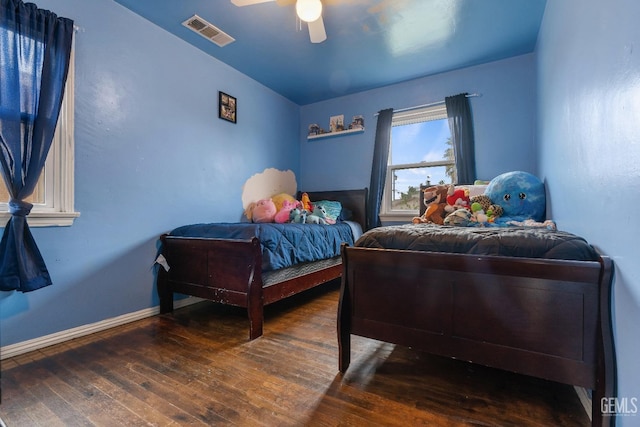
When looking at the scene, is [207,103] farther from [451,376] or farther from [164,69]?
[451,376]

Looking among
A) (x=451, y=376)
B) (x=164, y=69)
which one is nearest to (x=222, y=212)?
(x=164, y=69)

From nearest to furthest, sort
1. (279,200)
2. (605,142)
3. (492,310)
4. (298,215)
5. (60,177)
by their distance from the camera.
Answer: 1. (605,142)
2. (492,310)
3. (60,177)
4. (298,215)
5. (279,200)

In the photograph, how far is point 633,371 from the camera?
2.82ft

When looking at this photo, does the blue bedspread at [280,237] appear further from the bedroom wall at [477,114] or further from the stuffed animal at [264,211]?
the bedroom wall at [477,114]

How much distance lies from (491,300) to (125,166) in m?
2.59

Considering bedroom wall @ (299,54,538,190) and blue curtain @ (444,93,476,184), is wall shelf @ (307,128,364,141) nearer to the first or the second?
bedroom wall @ (299,54,538,190)

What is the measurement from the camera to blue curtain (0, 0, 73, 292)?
1.64 meters

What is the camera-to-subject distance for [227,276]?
2.08 metres

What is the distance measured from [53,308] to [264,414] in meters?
1.65

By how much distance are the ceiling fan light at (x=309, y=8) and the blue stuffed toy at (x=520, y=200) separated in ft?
6.02

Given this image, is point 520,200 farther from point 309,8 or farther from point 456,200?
point 309,8

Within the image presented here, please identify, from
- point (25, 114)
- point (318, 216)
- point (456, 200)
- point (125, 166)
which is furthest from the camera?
point (318, 216)

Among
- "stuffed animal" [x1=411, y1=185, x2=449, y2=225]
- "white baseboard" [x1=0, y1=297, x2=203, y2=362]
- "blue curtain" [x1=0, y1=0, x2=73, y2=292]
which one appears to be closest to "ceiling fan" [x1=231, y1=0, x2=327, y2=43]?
"blue curtain" [x1=0, y1=0, x2=73, y2=292]

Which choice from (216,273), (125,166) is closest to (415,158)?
(216,273)
